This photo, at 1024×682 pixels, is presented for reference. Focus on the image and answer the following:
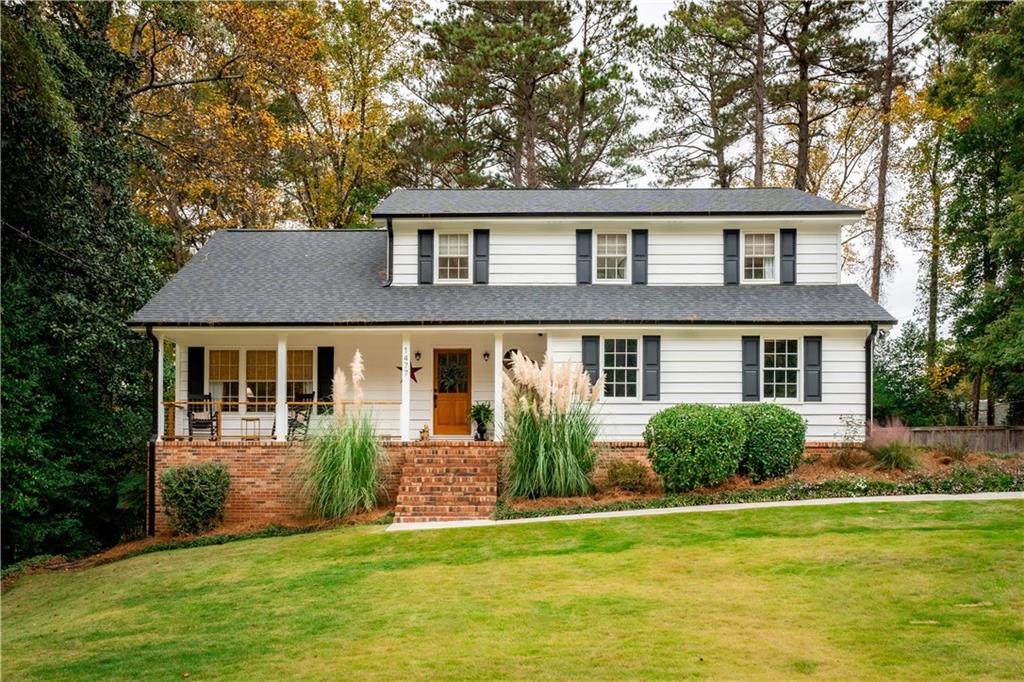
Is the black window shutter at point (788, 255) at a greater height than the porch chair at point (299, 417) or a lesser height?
greater

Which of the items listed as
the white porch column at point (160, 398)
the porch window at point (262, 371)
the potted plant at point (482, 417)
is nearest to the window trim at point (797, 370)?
the potted plant at point (482, 417)

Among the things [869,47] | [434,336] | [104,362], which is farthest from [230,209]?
[869,47]

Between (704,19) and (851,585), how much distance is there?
21.4 meters

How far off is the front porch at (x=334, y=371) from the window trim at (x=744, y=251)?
451cm

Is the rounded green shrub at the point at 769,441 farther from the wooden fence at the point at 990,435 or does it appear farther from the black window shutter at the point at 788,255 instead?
the wooden fence at the point at 990,435

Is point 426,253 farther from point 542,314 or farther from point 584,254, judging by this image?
point 584,254

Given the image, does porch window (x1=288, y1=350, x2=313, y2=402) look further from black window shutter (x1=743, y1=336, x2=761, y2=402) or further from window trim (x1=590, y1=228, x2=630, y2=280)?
black window shutter (x1=743, y1=336, x2=761, y2=402)

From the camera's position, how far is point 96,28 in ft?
60.8

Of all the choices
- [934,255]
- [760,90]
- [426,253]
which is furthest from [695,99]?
[426,253]

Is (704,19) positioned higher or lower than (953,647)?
higher

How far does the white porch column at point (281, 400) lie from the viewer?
16.2 m

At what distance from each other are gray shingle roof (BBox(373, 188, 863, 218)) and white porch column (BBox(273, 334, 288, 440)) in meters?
3.55

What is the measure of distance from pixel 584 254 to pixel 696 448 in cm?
608

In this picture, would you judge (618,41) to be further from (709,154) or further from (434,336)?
(434,336)
